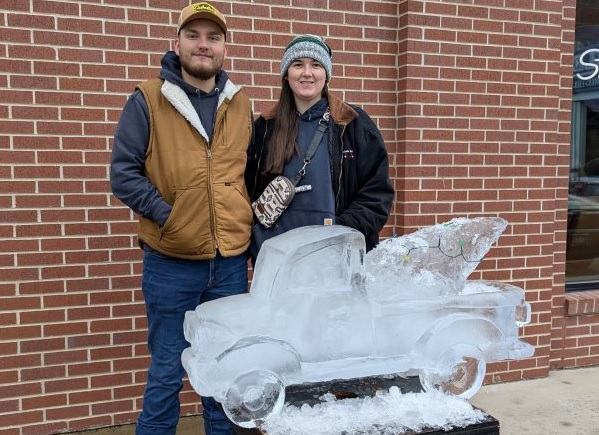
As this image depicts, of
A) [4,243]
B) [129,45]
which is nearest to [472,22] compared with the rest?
[129,45]

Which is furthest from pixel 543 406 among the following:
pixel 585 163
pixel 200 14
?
pixel 200 14

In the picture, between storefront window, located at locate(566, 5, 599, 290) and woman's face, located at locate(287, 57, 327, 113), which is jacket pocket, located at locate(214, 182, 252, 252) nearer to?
woman's face, located at locate(287, 57, 327, 113)

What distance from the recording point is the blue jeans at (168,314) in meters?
2.49

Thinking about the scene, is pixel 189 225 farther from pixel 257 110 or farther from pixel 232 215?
pixel 257 110

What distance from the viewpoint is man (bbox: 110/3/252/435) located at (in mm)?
2383

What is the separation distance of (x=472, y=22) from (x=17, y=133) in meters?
2.82

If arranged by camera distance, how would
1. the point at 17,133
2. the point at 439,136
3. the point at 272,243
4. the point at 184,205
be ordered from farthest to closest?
the point at 439,136, the point at 17,133, the point at 184,205, the point at 272,243

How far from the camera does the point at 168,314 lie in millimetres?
2500

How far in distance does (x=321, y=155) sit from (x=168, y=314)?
899 mm

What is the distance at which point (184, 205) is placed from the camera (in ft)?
7.80

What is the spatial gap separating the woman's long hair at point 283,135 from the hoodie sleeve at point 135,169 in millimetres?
451

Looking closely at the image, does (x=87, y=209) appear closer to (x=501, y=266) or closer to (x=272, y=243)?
(x=272, y=243)

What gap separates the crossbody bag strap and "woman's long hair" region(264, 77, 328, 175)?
0.06m

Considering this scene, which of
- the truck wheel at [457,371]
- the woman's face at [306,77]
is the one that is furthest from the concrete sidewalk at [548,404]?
the woman's face at [306,77]
